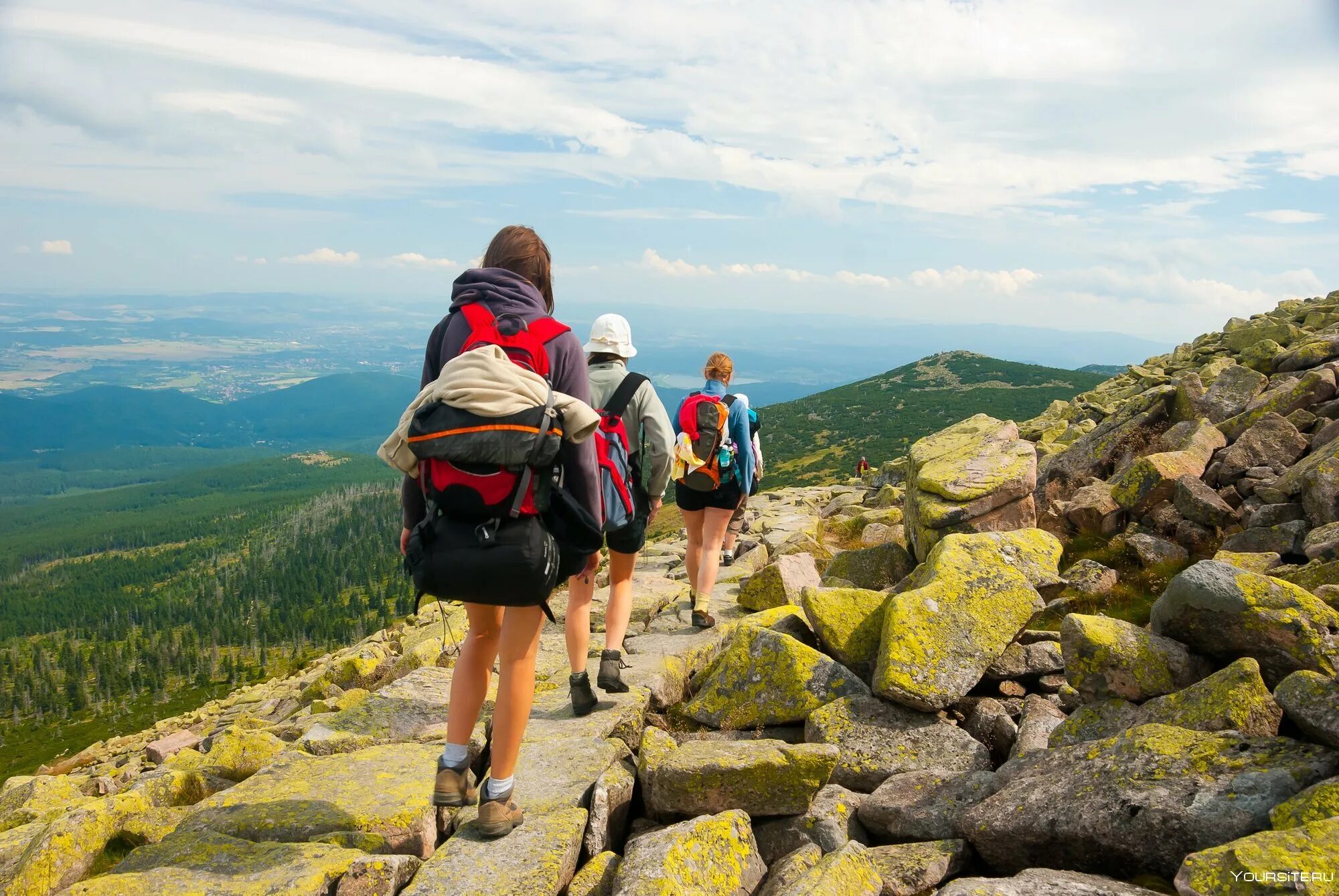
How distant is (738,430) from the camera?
38.5ft

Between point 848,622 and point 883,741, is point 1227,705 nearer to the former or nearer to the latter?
point 883,741

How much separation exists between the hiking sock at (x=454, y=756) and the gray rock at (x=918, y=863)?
3.32 metres

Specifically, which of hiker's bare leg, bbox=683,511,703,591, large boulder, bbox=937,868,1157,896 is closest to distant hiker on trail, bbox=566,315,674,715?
hiker's bare leg, bbox=683,511,703,591

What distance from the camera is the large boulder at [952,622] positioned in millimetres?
7488

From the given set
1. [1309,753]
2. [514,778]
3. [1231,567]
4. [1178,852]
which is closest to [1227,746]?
[1309,753]

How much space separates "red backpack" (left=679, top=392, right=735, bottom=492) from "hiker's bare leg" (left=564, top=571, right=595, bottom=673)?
3702 millimetres

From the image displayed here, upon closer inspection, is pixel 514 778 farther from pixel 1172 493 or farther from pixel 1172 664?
pixel 1172 493

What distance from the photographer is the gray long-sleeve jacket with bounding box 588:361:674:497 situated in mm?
8172

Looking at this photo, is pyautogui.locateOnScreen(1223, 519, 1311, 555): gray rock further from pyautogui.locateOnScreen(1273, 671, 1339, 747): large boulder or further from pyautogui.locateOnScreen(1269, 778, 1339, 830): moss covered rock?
pyautogui.locateOnScreen(1269, 778, 1339, 830): moss covered rock

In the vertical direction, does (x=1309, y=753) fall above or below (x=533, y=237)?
below

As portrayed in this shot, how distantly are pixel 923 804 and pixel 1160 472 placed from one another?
8202 millimetres

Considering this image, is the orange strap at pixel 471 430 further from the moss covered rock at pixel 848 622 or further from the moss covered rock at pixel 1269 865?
the moss covered rock at pixel 848 622

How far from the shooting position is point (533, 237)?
6.28m

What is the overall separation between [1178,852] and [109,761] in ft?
97.8
